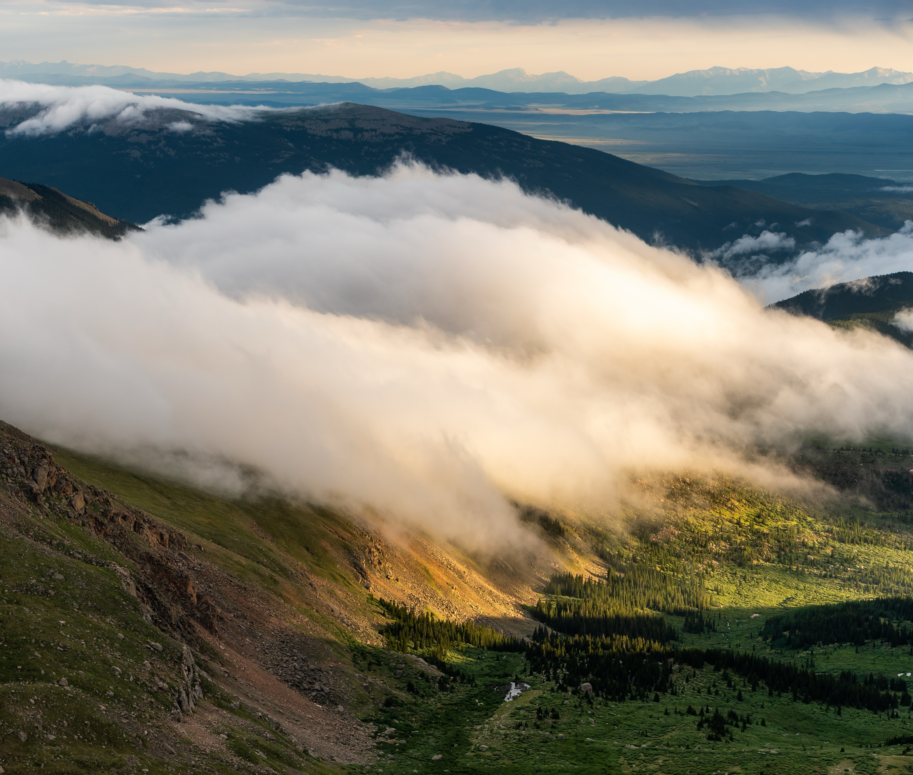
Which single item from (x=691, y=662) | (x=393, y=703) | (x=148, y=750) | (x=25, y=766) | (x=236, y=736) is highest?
(x=25, y=766)

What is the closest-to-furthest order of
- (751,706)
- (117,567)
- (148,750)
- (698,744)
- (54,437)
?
(148,750), (117,567), (698,744), (751,706), (54,437)

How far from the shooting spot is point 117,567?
110 m

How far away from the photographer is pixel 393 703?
146 metres

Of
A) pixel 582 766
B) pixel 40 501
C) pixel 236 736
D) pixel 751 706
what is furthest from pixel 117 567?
pixel 751 706

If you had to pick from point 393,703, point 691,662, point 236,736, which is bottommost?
point 691,662

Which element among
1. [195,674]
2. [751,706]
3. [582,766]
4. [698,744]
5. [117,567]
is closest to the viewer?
[195,674]

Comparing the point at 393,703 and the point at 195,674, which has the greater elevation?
the point at 195,674

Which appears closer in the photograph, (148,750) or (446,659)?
(148,750)

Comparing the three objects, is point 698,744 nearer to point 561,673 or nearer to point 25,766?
point 561,673

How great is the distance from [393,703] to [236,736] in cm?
5707

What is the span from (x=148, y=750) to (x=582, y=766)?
247 ft

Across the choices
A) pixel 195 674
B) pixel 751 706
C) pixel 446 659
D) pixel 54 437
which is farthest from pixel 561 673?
pixel 54 437

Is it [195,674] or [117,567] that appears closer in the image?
[195,674]

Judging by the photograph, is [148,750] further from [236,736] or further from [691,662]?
[691,662]
